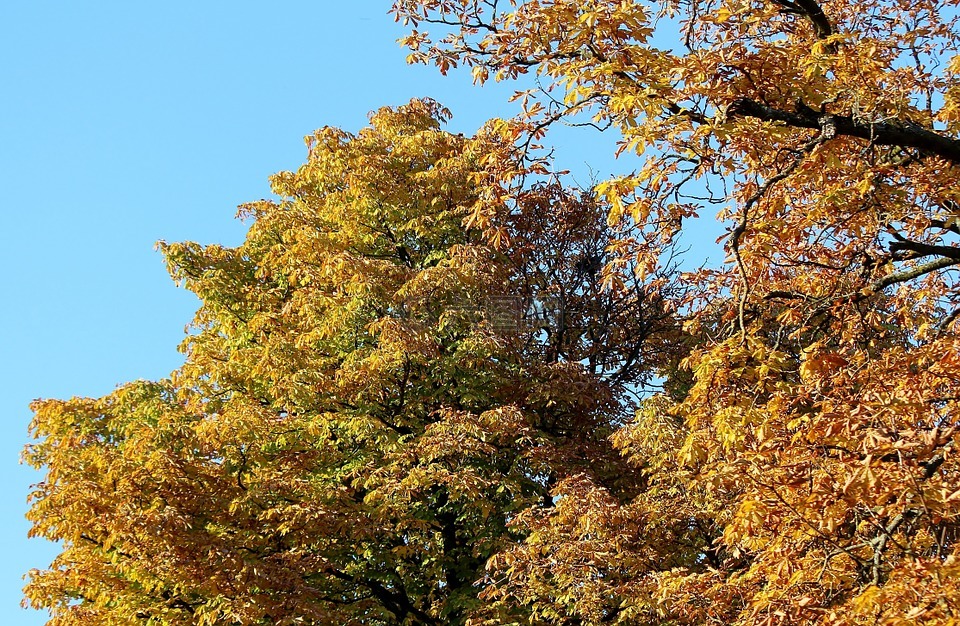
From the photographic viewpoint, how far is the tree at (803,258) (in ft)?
22.1

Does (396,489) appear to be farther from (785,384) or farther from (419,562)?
(785,384)

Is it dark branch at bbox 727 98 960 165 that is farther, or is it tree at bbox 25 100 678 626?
tree at bbox 25 100 678 626

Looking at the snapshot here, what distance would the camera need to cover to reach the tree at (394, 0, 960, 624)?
675 cm

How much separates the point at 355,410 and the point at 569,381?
125 inches

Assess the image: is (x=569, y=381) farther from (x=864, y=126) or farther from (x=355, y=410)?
(x=864, y=126)

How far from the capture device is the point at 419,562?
13.6 meters

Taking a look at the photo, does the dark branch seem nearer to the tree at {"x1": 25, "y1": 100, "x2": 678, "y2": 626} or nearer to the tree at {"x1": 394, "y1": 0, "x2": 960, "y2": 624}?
the tree at {"x1": 394, "y1": 0, "x2": 960, "y2": 624}

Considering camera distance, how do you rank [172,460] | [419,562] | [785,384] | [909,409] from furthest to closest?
1. [419,562]
2. [172,460]
3. [785,384]
4. [909,409]

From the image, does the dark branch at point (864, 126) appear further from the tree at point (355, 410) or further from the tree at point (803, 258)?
the tree at point (355, 410)

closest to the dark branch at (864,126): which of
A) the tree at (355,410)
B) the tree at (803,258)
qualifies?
the tree at (803,258)

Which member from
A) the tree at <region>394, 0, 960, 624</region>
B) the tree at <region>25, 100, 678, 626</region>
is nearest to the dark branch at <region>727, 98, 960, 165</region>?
the tree at <region>394, 0, 960, 624</region>

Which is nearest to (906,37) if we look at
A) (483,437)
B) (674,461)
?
(674,461)

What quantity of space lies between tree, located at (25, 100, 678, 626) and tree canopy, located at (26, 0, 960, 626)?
0.05 meters

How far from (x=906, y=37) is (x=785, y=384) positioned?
3673 mm
